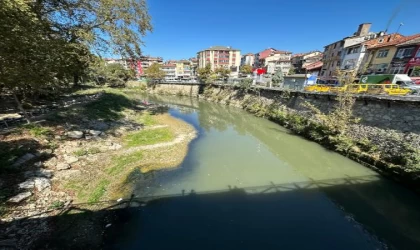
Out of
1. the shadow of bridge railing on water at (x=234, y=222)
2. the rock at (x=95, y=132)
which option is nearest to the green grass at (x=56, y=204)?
the shadow of bridge railing on water at (x=234, y=222)

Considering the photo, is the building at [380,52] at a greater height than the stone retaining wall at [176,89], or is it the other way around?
the building at [380,52]

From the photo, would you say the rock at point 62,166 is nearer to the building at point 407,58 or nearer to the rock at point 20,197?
Answer: the rock at point 20,197

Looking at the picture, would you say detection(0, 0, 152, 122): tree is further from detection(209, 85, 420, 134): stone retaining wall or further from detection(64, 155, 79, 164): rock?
detection(209, 85, 420, 134): stone retaining wall

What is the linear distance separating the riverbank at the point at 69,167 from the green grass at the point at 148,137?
0.23 feet

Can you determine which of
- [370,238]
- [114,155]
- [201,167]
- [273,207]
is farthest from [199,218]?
[114,155]

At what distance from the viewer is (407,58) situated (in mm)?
26531

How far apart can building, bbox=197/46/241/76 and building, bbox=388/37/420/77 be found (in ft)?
207

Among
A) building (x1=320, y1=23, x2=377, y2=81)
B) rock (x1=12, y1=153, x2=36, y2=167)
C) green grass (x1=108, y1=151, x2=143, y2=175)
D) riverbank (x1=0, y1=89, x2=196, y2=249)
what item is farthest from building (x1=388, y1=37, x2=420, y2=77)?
rock (x1=12, y1=153, x2=36, y2=167)

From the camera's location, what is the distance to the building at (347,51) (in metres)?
35.7

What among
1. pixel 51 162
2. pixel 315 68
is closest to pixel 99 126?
pixel 51 162

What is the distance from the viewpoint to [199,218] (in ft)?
24.4

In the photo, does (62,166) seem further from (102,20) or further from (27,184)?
(102,20)

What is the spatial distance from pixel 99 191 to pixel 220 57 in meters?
89.1

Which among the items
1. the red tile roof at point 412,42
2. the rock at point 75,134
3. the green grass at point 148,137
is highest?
the red tile roof at point 412,42
